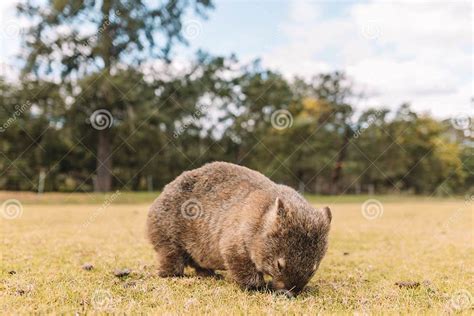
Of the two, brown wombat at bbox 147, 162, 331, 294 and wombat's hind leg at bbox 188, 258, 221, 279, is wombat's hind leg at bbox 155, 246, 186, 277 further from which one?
wombat's hind leg at bbox 188, 258, 221, 279

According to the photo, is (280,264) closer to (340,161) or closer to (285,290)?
(285,290)

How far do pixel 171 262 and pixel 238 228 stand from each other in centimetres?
130

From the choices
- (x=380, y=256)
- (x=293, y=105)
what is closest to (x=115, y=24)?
(x=293, y=105)

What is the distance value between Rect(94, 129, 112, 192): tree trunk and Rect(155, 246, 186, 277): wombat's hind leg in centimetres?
2907

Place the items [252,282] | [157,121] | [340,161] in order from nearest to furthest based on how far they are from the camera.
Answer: [252,282] < [157,121] < [340,161]

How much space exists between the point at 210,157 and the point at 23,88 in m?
16.0

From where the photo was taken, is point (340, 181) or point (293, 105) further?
point (340, 181)

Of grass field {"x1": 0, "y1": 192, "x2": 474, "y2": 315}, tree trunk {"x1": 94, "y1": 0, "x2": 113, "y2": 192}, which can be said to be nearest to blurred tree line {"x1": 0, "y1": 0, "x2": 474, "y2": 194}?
tree trunk {"x1": 94, "y1": 0, "x2": 113, "y2": 192}

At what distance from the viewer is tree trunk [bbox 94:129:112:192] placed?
34.4m

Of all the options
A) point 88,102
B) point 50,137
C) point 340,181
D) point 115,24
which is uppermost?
point 115,24

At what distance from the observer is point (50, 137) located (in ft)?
123

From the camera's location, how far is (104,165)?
113 feet

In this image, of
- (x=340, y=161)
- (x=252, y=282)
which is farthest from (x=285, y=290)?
(x=340, y=161)

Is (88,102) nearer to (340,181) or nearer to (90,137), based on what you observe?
(90,137)
